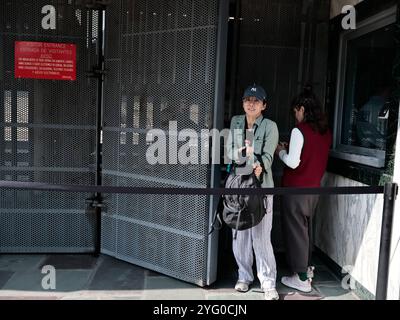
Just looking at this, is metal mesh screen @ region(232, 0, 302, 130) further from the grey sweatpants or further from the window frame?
the grey sweatpants

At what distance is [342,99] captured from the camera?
4.00m

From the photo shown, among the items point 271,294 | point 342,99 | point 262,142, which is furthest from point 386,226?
point 342,99

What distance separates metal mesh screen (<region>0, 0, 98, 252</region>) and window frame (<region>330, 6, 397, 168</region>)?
2303 mm

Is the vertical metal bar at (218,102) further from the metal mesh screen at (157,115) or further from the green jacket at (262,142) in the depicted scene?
the green jacket at (262,142)

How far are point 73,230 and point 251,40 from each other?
2501mm

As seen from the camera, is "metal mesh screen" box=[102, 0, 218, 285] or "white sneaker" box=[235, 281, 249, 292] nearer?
"metal mesh screen" box=[102, 0, 218, 285]

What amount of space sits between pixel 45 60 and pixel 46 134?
0.69 meters

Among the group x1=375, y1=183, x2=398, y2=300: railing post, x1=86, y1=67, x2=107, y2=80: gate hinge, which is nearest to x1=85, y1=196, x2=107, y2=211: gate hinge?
x1=86, y1=67, x2=107, y2=80: gate hinge

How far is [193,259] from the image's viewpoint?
11.7 ft

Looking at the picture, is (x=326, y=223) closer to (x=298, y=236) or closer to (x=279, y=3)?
(x=298, y=236)

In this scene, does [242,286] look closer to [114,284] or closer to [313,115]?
[114,284]

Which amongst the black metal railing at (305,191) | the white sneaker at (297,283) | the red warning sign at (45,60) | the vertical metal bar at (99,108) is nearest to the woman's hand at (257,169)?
the black metal railing at (305,191)

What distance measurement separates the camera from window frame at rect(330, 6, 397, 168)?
10.6 feet

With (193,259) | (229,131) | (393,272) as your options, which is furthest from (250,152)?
(393,272)
